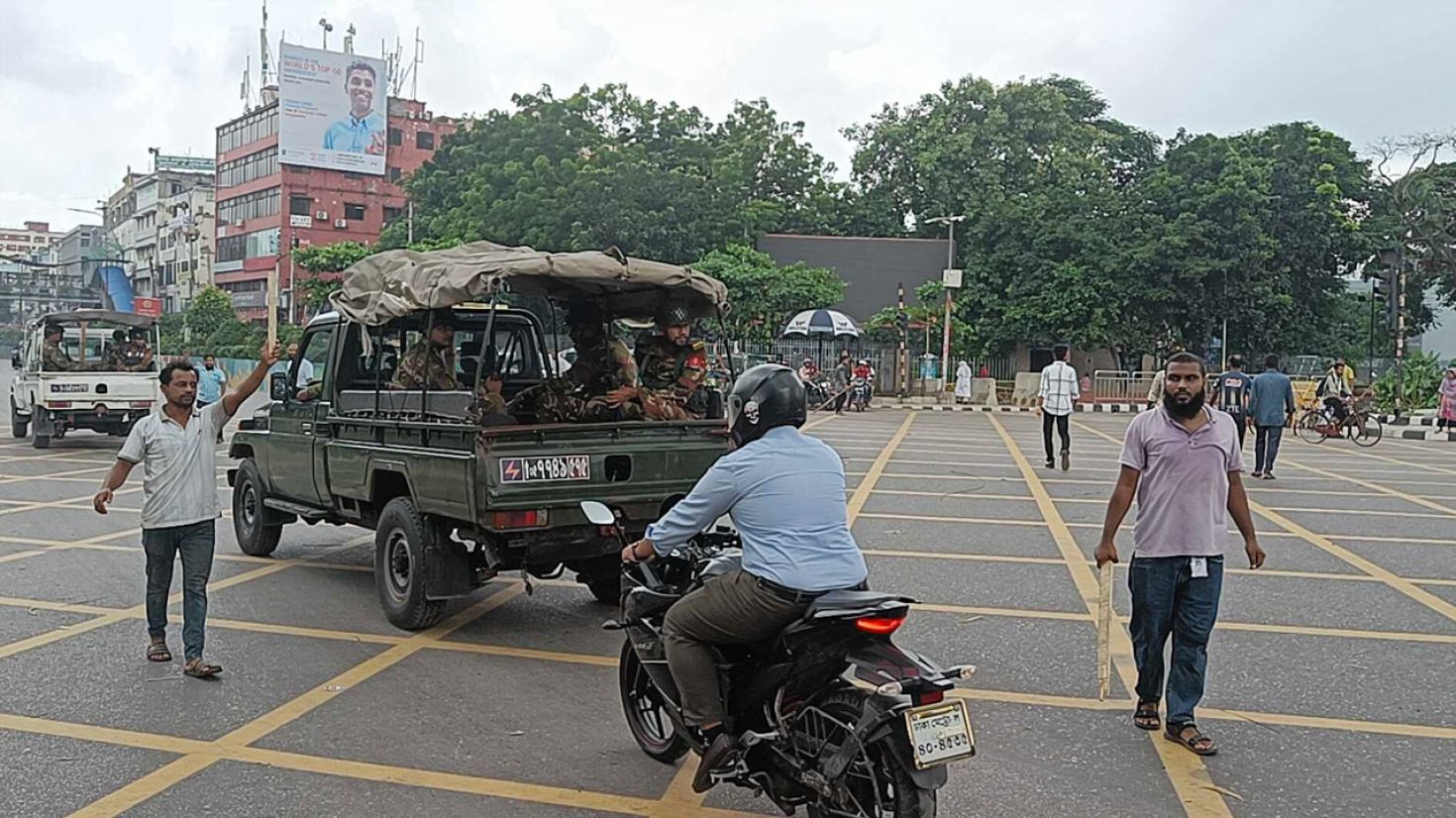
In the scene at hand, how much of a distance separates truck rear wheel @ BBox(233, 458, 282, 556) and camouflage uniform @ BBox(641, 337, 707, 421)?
3035 mm

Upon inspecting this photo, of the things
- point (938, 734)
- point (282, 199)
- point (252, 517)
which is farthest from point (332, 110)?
point (938, 734)

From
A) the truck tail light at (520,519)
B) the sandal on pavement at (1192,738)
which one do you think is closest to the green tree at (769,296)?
the truck tail light at (520,519)

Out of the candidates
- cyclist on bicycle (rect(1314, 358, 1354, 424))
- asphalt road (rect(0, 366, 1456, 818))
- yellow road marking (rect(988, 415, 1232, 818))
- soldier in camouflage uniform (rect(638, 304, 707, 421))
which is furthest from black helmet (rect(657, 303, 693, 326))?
cyclist on bicycle (rect(1314, 358, 1354, 424))

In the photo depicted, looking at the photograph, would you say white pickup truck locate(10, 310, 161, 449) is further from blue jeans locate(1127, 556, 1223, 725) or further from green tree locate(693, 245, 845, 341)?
green tree locate(693, 245, 845, 341)

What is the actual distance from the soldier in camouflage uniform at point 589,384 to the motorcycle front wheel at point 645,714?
2.55m

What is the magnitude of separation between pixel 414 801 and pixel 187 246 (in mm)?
84629

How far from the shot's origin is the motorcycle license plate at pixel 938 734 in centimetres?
341

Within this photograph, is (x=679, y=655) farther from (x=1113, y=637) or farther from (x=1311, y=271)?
(x=1311, y=271)

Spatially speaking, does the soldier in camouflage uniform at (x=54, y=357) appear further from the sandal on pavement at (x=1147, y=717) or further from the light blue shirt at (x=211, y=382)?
the sandal on pavement at (x=1147, y=717)

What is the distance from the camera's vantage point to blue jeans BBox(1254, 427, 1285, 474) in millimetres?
14664

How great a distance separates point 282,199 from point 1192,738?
6781 cm

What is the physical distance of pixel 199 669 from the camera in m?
5.68

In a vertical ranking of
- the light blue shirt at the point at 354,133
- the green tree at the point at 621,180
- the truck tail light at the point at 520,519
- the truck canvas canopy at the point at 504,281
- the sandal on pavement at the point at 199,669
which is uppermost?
the light blue shirt at the point at 354,133

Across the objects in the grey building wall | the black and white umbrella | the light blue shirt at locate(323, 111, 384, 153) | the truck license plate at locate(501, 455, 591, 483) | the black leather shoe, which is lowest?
the black leather shoe
